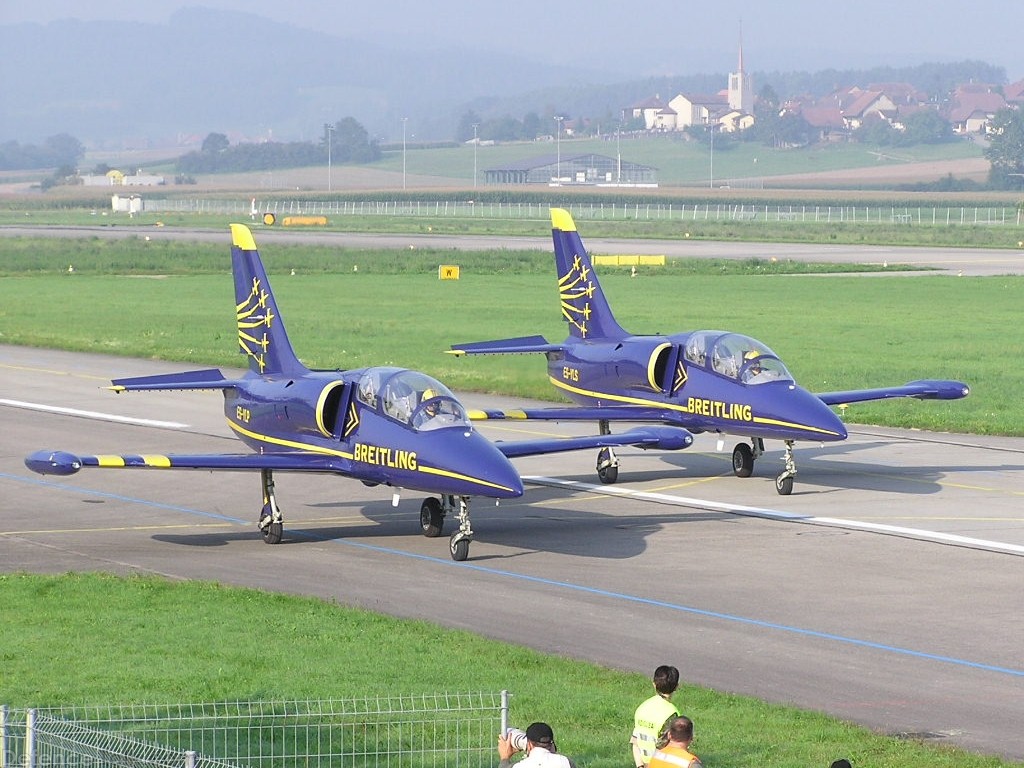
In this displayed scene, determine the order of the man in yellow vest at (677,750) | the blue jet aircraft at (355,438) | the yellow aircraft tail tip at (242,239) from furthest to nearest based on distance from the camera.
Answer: the yellow aircraft tail tip at (242,239) → the blue jet aircraft at (355,438) → the man in yellow vest at (677,750)

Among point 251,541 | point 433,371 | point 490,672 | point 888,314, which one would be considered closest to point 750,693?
point 490,672

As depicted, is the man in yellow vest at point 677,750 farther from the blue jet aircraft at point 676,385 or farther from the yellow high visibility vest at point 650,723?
the blue jet aircraft at point 676,385

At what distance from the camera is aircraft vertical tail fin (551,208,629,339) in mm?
40281

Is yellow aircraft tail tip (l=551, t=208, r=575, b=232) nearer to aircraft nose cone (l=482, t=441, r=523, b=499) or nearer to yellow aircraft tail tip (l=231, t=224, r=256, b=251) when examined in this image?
yellow aircraft tail tip (l=231, t=224, r=256, b=251)

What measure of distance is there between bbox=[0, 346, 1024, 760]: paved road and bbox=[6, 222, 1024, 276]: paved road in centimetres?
6724

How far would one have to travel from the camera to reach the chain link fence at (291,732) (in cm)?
1695

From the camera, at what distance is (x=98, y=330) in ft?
226

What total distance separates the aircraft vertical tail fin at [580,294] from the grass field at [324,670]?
16169mm

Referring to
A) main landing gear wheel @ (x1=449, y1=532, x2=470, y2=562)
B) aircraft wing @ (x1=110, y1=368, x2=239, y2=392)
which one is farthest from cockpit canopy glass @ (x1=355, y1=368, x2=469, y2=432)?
aircraft wing @ (x1=110, y1=368, x2=239, y2=392)

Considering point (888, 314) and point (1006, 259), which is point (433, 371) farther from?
point (1006, 259)

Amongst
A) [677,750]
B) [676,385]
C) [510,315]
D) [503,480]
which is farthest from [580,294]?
[510,315]

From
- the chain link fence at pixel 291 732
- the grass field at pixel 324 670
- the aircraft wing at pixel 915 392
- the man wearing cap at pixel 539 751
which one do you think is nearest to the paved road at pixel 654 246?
the aircraft wing at pixel 915 392

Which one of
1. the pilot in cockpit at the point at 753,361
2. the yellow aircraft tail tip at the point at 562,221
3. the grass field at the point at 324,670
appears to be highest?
the yellow aircraft tail tip at the point at 562,221

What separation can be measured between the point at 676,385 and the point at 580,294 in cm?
503
